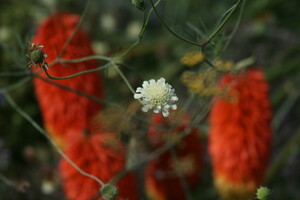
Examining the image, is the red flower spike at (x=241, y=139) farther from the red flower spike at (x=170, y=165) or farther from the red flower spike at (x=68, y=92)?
the red flower spike at (x=68, y=92)

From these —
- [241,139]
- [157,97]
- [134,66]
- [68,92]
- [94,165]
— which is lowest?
[157,97]

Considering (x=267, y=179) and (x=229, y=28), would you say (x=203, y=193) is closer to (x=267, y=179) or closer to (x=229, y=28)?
(x=267, y=179)

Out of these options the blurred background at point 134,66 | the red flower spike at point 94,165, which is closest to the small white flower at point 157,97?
the red flower spike at point 94,165

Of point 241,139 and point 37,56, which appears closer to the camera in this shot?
point 37,56

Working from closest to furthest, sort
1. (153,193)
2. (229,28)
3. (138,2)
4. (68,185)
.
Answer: (138,2)
(68,185)
(153,193)
(229,28)

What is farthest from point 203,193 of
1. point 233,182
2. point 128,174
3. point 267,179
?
point 128,174

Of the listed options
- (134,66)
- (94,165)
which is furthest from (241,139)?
(134,66)

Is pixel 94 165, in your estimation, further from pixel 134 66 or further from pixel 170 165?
pixel 134 66
